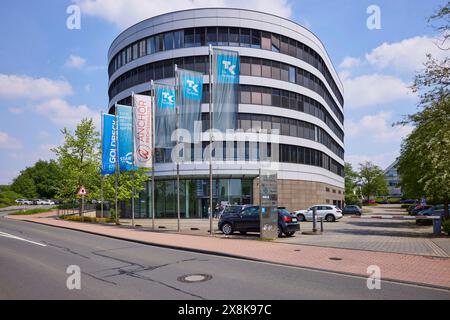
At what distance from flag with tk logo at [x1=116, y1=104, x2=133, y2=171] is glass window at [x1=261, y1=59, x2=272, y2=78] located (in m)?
19.7

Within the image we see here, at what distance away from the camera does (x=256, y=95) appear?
40.7m

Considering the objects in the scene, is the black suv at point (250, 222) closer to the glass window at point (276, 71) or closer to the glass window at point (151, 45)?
the glass window at point (276, 71)

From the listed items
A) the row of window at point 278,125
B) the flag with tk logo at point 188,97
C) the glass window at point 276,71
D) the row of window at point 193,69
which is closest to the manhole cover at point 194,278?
the flag with tk logo at point 188,97

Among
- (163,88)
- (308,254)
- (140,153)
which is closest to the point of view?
(308,254)

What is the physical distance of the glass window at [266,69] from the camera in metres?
41.2

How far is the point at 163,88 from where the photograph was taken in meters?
21.9

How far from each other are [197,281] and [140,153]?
55.8 ft

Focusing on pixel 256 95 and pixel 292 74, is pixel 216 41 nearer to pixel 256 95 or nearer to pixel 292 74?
pixel 256 95

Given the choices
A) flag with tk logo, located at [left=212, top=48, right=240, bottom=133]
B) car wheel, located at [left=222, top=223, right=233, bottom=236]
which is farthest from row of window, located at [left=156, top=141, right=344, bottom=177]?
car wheel, located at [left=222, top=223, right=233, bottom=236]

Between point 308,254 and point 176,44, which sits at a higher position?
point 176,44

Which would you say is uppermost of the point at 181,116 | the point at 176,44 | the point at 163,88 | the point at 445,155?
the point at 176,44
